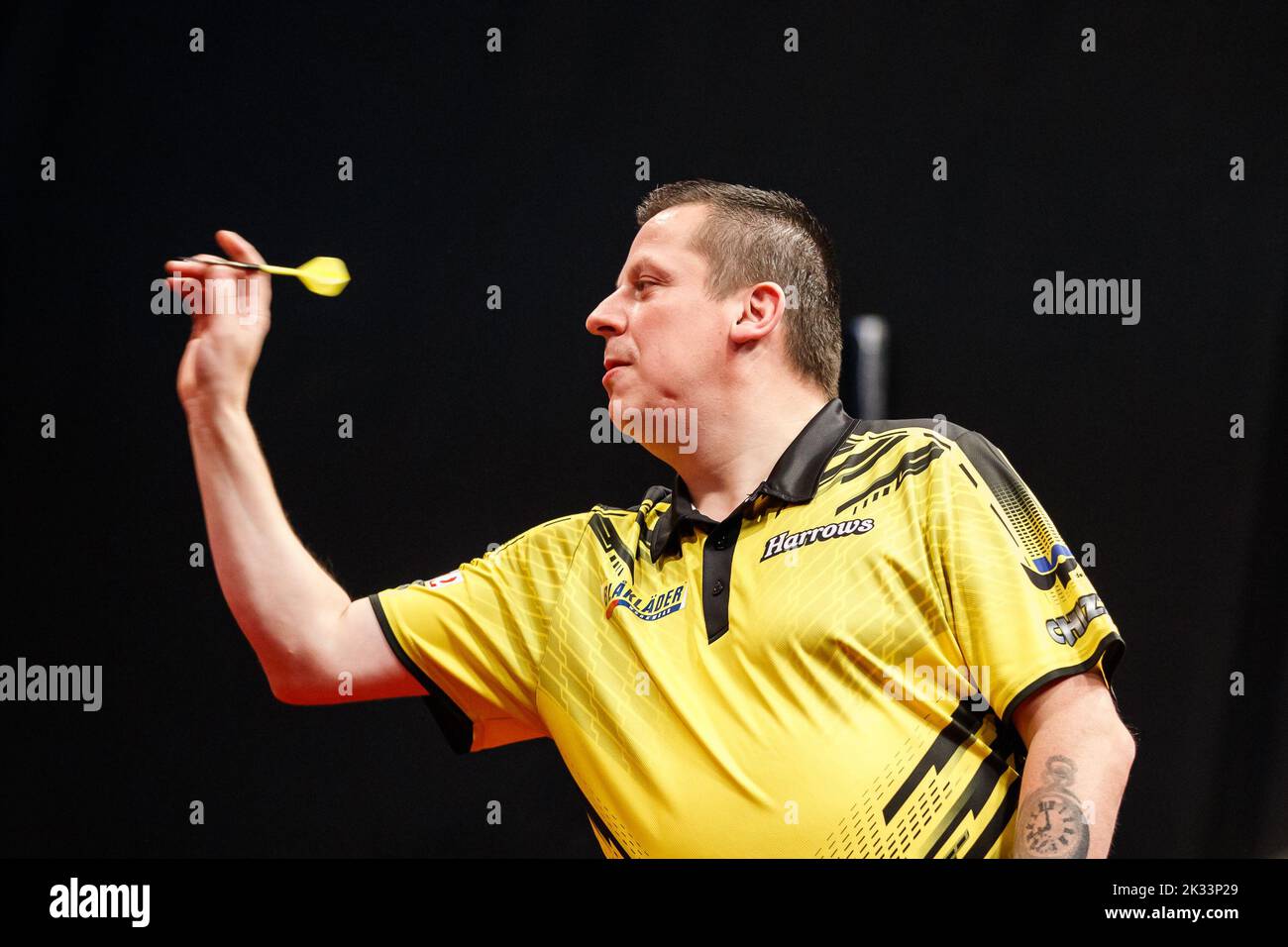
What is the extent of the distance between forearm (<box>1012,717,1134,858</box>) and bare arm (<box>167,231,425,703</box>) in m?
0.94

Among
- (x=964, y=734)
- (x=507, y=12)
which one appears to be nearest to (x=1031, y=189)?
(x=507, y=12)

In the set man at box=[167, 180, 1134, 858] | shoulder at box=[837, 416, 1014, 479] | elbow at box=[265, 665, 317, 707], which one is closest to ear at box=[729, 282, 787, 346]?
man at box=[167, 180, 1134, 858]

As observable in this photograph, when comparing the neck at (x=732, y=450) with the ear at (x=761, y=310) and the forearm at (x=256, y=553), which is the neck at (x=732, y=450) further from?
the forearm at (x=256, y=553)

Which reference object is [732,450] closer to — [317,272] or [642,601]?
[642,601]

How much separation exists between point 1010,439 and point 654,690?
1099mm

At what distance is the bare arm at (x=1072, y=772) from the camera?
1486mm

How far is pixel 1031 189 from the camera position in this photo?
2.47 metres

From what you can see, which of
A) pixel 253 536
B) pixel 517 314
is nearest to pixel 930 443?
pixel 253 536

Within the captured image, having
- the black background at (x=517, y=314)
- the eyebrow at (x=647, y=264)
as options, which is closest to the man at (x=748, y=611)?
the eyebrow at (x=647, y=264)

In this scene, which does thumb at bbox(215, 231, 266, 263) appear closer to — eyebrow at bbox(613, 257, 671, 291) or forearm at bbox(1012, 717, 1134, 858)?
eyebrow at bbox(613, 257, 671, 291)

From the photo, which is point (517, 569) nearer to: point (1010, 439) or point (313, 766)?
point (313, 766)

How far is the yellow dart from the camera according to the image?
180 cm

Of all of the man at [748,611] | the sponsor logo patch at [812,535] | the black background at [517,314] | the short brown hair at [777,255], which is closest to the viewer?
the man at [748,611]
